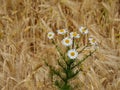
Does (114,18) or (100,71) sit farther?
(114,18)

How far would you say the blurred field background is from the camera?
2.22 meters

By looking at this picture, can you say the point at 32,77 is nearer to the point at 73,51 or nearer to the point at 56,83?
the point at 56,83

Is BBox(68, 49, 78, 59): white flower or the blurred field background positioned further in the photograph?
the blurred field background

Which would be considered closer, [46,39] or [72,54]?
[72,54]

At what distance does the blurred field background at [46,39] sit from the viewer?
2.22m

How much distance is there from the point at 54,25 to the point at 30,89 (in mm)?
652

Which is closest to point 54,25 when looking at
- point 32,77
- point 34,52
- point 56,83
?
point 34,52

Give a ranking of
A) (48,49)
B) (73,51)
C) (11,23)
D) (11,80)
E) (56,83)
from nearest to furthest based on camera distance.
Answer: (73,51)
(56,83)
(11,80)
(48,49)
(11,23)

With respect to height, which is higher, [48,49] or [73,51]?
[73,51]

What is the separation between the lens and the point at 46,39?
255cm

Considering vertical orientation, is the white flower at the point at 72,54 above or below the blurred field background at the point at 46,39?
above

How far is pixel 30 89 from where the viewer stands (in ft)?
6.97

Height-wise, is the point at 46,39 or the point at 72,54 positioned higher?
the point at 72,54

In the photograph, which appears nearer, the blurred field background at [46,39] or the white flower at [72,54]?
the white flower at [72,54]
